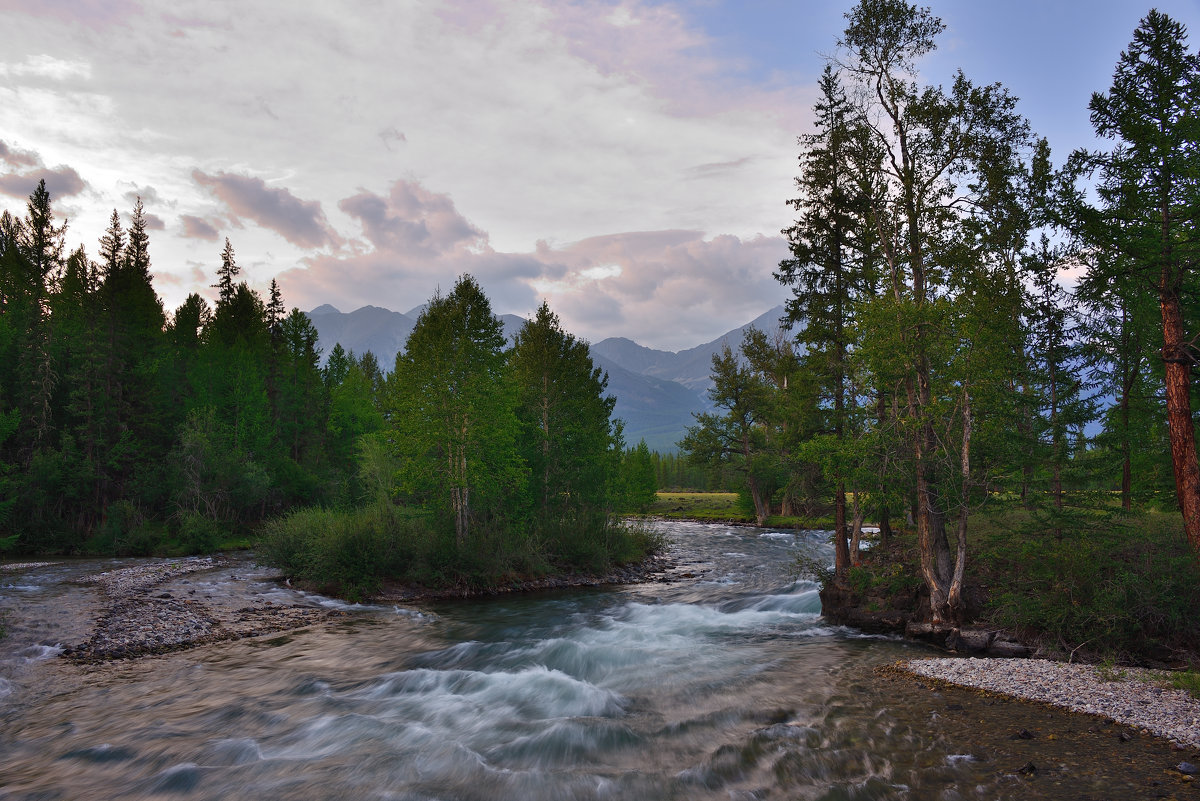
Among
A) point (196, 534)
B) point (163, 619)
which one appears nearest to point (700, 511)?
point (196, 534)

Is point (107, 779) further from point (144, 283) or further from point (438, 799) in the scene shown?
point (144, 283)

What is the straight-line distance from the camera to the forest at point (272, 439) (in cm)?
2773

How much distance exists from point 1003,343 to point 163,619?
28.0 meters

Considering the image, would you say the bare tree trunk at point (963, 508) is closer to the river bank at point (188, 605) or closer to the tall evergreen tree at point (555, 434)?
the river bank at point (188, 605)

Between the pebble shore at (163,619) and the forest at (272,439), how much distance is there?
4.20m

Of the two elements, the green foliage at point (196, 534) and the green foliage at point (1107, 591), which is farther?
the green foliage at point (196, 534)

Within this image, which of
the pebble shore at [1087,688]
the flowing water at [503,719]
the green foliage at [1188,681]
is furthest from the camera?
the green foliage at [1188,681]

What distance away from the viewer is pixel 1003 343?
16.6 meters

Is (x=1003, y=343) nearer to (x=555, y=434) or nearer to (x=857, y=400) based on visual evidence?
(x=857, y=400)

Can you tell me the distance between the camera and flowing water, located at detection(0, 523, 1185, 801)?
31.0 feet

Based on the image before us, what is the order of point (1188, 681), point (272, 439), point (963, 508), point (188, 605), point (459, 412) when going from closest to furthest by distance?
point (1188, 681) < point (963, 508) < point (188, 605) < point (459, 412) < point (272, 439)

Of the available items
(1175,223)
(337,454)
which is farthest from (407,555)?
(337,454)

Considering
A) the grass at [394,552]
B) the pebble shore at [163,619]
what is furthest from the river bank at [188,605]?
the grass at [394,552]

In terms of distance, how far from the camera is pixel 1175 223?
1524 cm
